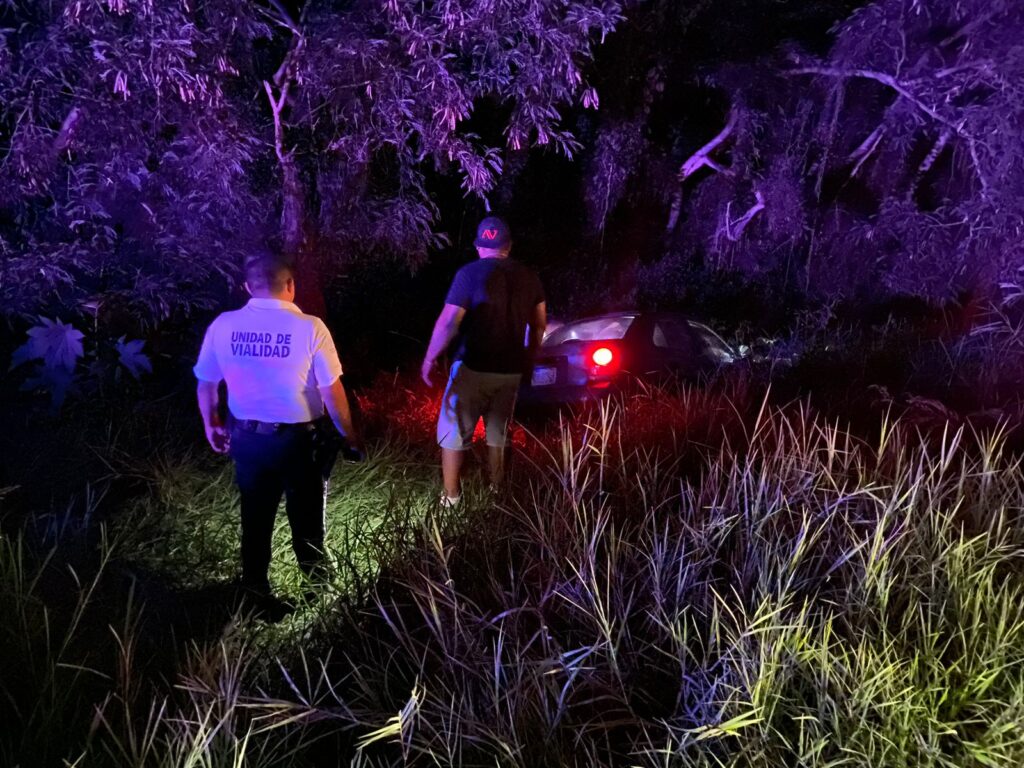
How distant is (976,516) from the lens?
167 inches

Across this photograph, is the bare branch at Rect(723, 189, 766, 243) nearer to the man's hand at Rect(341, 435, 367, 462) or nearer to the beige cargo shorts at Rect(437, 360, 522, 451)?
the beige cargo shorts at Rect(437, 360, 522, 451)

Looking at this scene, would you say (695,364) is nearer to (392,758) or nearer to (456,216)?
(392,758)

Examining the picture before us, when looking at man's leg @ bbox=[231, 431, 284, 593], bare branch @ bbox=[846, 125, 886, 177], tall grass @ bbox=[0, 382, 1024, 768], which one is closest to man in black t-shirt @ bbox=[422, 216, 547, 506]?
tall grass @ bbox=[0, 382, 1024, 768]

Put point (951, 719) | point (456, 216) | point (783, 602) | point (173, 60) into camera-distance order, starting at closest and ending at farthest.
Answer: point (951, 719) < point (783, 602) < point (173, 60) < point (456, 216)

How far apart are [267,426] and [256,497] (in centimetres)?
40

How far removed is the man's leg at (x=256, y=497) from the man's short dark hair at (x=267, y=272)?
70 centimetres

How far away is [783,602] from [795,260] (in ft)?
51.5

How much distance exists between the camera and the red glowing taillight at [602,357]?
25.2ft

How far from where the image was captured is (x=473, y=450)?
6.25 metres

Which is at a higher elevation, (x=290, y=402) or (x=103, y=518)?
(x=290, y=402)

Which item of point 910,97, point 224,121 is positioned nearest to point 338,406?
point 224,121

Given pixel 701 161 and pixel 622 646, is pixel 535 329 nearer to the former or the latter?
pixel 622 646

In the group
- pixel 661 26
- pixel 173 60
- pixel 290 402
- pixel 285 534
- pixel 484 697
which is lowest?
pixel 285 534

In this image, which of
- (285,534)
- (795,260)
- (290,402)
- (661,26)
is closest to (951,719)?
(290,402)
